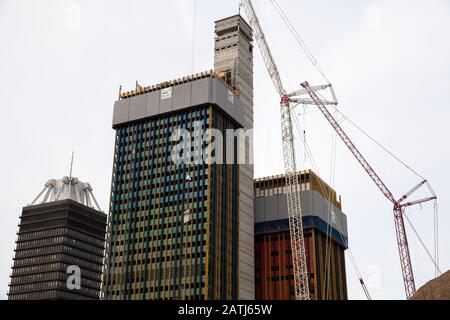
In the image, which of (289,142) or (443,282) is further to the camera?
(289,142)
